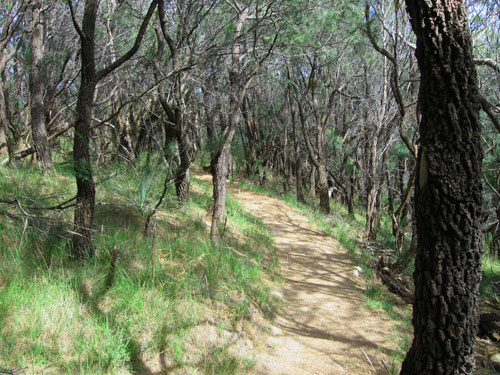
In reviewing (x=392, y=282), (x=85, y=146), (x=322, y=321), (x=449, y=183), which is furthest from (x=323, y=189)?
(x=449, y=183)

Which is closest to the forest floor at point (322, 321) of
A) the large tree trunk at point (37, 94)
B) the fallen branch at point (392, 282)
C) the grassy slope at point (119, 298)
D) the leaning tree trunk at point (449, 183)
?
the grassy slope at point (119, 298)

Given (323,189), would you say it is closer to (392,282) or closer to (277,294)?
(392,282)

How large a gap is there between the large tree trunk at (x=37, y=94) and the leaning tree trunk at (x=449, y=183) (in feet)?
19.5

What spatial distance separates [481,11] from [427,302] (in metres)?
6.86

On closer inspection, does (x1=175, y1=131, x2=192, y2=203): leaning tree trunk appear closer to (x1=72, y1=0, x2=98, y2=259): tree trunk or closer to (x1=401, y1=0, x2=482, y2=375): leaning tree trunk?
(x1=72, y1=0, x2=98, y2=259): tree trunk

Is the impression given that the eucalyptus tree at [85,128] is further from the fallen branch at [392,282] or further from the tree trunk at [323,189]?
the tree trunk at [323,189]

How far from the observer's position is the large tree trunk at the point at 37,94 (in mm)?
6539

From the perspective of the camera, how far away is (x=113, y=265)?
395cm

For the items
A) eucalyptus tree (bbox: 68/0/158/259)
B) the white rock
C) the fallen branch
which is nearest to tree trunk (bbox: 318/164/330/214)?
the fallen branch

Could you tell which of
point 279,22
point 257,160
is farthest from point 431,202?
point 257,160

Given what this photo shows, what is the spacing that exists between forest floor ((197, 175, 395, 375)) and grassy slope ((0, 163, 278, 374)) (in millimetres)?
359

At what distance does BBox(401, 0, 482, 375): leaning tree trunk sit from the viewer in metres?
2.53

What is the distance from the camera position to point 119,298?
366 centimetres

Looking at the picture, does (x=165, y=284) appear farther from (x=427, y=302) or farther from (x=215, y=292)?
(x=427, y=302)
